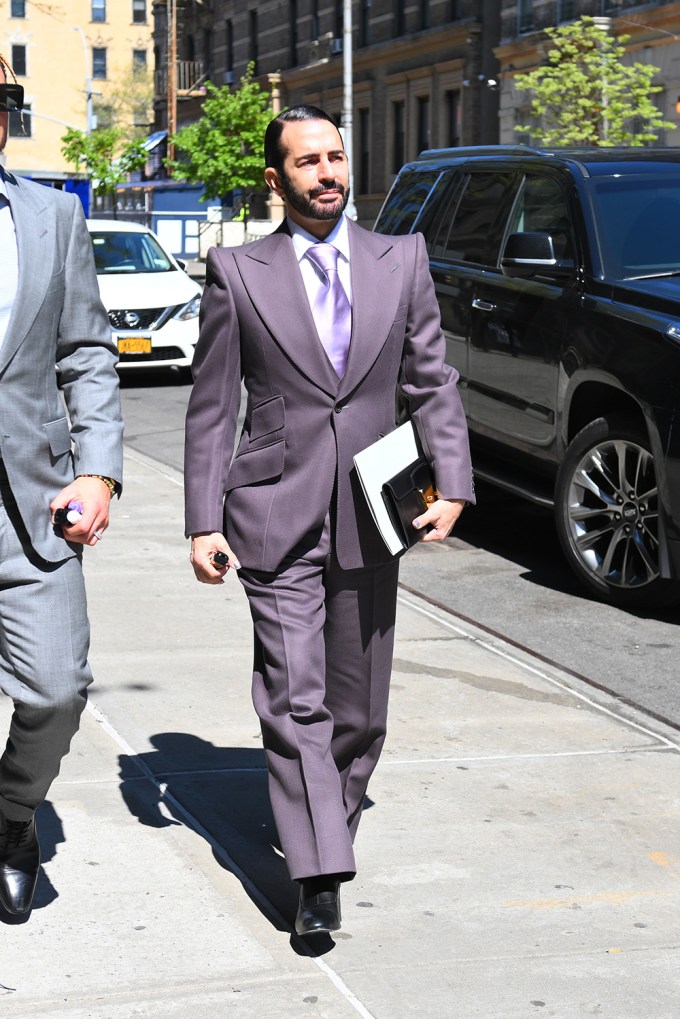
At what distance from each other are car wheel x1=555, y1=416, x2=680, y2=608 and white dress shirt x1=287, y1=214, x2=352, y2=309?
3376 millimetres

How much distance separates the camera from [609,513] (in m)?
7.36

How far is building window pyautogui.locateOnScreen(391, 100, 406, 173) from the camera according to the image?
49812mm

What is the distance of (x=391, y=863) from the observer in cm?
424

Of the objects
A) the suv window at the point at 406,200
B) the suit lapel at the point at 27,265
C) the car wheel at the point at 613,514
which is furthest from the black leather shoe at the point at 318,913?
the suv window at the point at 406,200

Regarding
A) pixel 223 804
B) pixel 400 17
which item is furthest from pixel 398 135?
pixel 223 804

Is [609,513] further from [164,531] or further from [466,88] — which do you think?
[466,88]

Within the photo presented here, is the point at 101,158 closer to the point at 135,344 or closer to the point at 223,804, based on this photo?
the point at 135,344

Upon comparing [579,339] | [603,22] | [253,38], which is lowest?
[579,339]

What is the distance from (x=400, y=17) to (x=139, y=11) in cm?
5952

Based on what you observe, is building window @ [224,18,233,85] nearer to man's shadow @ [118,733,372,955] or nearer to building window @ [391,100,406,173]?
building window @ [391,100,406,173]

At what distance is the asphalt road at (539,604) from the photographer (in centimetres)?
632

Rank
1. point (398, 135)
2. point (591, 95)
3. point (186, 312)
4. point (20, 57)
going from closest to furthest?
point (186, 312) < point (591, 95) < point (398, 135) < point (20, 57)

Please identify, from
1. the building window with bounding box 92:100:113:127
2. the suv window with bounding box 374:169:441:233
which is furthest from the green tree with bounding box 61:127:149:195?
the suv window with bounding box 374:169:441:233

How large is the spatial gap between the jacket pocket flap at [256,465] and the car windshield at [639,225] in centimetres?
402
